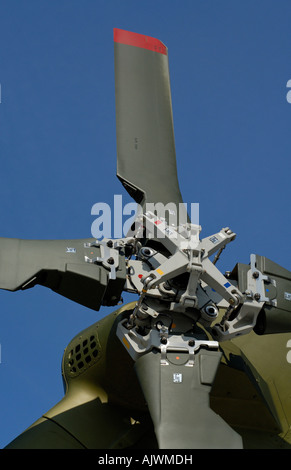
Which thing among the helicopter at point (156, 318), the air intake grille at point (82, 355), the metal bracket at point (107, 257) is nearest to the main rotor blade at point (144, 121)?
the helicopter at point (156, 318)

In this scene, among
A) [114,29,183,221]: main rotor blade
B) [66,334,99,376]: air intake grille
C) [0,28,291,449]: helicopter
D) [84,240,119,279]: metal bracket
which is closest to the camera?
[0,28,291,449]: helicopter

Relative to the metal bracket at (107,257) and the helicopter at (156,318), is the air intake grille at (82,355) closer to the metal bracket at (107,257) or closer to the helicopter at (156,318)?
the helicopter at (156,318)

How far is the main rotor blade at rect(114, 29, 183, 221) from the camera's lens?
436 inches

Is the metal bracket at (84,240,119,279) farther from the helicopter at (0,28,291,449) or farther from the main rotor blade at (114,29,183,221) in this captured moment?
the main rotor blade at (114,29,183,221)

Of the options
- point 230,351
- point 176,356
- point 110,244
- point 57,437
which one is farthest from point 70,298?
point 230,351

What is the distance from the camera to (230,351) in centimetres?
1125

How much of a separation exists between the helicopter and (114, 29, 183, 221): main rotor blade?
0.02 meters

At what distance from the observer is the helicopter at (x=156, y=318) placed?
28.9ft

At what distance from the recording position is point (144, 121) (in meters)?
11.4

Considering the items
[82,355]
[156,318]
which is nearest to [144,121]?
[156,318]

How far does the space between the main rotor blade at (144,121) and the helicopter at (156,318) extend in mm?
19

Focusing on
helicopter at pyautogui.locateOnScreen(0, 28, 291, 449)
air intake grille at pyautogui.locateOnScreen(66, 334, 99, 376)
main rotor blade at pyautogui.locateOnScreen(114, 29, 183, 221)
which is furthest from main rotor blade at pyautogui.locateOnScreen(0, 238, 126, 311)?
air intake grille at pyautogui.locateOnScreen(66, 334, 99, 376)

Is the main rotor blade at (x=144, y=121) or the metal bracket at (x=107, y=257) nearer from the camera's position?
the metal bracket at (x=107, y=257)

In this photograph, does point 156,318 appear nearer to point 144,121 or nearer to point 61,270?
point 61,270
